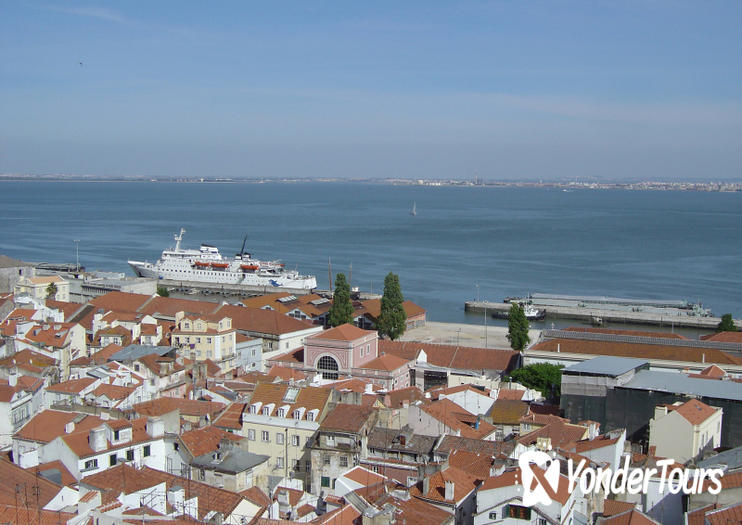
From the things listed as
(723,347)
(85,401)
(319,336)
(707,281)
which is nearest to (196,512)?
(85,401)

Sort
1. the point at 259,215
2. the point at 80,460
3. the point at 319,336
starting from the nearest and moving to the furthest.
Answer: the point at 80,460
the point at 319,336
the point at 259,215

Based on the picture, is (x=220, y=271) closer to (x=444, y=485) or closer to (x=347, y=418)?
(x=347, y=418)

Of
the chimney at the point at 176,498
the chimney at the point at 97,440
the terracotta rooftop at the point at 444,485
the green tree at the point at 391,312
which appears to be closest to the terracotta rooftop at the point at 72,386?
the chimney at the point at 97,440

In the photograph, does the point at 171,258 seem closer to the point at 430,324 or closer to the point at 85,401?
the point at 430,324

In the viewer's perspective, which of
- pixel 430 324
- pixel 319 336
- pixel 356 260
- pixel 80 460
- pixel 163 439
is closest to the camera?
pixel 80 460

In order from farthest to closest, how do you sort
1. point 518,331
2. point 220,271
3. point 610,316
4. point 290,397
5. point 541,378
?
point 220,271 → point 610,316 → point 518,331 → point 541,378 → point 290,397

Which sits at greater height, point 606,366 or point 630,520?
point 630,520

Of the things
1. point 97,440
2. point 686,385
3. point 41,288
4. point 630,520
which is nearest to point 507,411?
point 686,385
